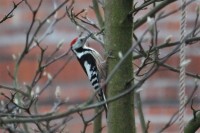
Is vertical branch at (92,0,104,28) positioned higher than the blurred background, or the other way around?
vertical branch at (92,0,104,28)

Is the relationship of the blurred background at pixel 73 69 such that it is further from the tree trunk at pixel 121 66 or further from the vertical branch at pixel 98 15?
the tree trunk at pixel 121 66

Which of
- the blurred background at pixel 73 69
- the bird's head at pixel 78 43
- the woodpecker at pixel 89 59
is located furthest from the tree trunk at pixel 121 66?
the blurred background at pixel 73 69

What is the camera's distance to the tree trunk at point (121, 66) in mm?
1959

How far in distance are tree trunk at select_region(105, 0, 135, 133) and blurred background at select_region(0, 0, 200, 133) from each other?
39.0 inches

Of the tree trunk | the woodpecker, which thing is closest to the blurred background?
the woodpecker

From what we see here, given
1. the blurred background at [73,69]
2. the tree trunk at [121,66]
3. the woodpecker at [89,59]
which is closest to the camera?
the tree trunk at [121,66]

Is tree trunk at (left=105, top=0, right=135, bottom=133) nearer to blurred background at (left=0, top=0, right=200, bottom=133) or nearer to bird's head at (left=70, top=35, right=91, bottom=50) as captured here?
bird's head at (left=70, top=35, right=91, bottom=50)

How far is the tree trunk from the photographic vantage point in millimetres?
1959

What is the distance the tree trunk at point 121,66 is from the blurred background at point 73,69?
0.99m

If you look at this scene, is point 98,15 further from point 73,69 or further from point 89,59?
point 73,69

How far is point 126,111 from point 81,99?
1036 mm

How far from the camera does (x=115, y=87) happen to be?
1959 millimetres

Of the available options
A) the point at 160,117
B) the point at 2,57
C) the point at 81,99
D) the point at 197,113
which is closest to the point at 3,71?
the point at 2,57

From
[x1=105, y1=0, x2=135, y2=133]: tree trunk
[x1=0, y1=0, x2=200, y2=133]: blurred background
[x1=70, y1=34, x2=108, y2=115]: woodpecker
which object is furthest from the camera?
[x1=0, y1=0, x2=200, y2=133]: blurred background
